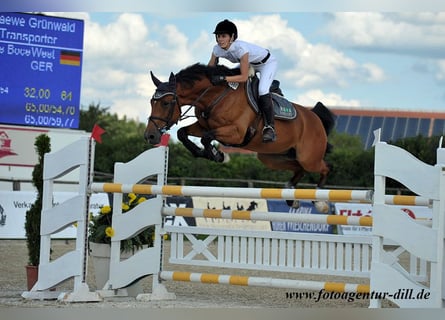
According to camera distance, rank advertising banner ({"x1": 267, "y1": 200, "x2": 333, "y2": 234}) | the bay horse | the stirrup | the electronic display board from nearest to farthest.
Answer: the bay horse → the stirrup → the electronic display board → advertising banner ({"x1": 267, "y1": 200, "x2": 333, "y2": 234})

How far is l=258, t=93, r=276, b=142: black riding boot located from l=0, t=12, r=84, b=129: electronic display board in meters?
7.49

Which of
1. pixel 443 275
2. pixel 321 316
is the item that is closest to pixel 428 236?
pixel 443 275

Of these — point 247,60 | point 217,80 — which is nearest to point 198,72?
point 217,80

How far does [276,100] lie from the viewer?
21.3ft

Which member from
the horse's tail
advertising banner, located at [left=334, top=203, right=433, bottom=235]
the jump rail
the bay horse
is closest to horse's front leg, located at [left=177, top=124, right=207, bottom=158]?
the bay horse

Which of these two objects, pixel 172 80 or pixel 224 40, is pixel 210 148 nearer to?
pixel 172 80

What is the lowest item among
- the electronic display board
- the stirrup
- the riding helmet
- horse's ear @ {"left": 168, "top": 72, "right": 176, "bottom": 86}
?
the stirrup

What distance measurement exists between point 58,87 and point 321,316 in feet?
30.6

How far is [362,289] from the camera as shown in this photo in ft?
17.0

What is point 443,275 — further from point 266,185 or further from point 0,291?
point 266,185

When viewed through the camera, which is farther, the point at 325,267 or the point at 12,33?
the point at 12,33

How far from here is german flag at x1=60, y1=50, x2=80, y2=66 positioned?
13.2 metres

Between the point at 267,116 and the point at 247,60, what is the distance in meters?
0.47

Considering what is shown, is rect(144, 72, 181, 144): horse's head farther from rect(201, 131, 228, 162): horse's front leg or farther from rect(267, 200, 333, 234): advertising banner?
rect(267, 200, 333, 234): advertising banner
